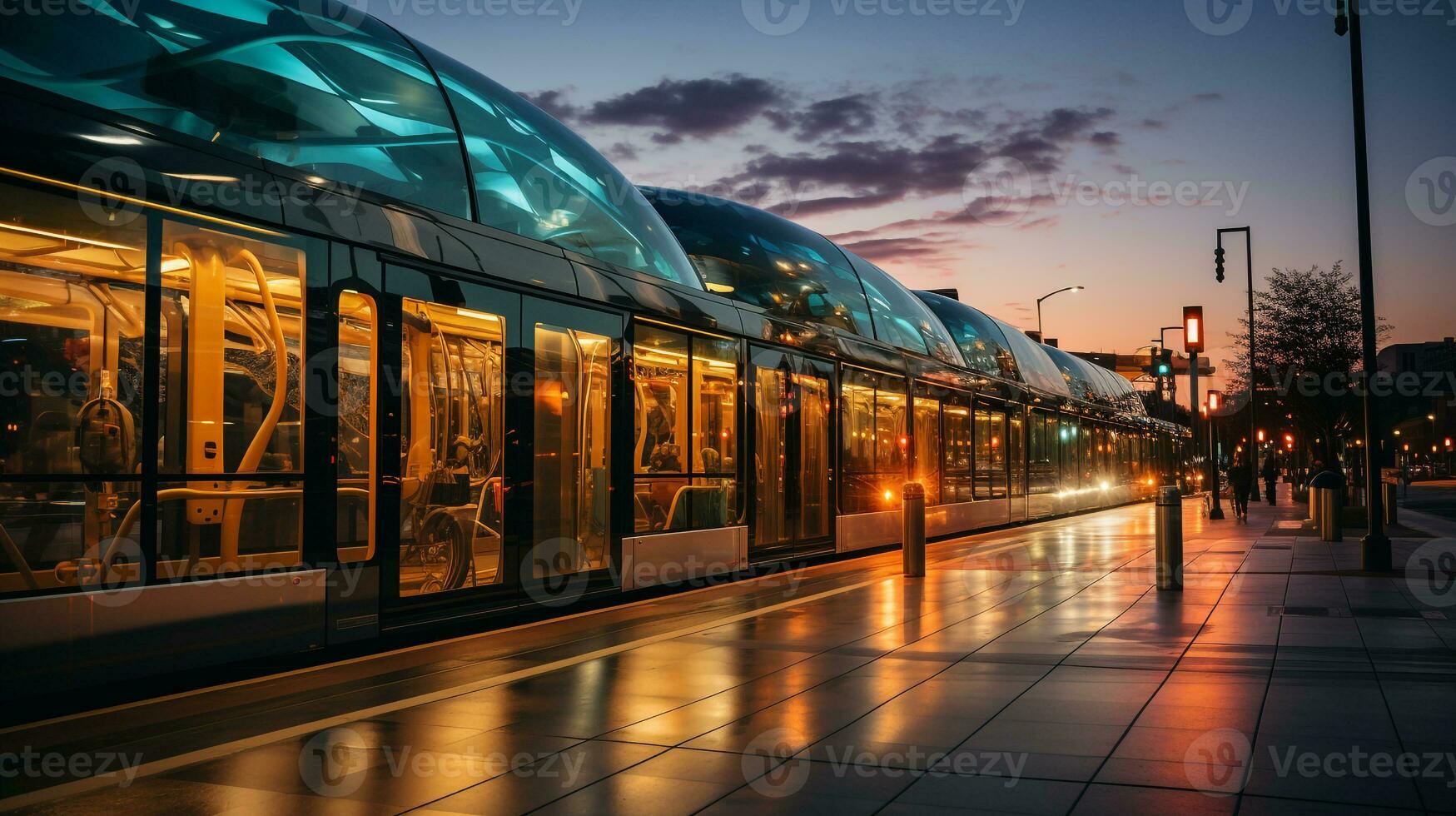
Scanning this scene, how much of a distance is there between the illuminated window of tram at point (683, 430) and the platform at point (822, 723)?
6.35 ft

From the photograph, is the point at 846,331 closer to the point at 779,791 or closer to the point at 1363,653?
the point at 1363,653

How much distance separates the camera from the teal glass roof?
7648 millimetres

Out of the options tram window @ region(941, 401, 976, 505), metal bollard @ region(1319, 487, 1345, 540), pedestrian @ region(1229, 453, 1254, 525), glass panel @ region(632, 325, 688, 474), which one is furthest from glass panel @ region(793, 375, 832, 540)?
pedestrian @ region(1229, 453, 1254, 525)

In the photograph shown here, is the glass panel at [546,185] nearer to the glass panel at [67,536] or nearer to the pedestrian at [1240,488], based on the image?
the glass panel at [67,536]

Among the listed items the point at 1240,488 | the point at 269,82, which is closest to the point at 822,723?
the point at 269,82

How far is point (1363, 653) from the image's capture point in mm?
8750

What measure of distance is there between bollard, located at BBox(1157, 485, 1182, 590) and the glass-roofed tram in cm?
487

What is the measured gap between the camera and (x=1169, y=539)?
45.1 feet

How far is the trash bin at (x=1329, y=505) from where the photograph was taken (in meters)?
21.8

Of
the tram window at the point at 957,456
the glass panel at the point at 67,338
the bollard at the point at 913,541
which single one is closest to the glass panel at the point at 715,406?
the bollard at the point at 913,541

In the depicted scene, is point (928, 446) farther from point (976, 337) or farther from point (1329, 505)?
point (976, 337)

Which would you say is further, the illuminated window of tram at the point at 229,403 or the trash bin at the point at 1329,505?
the trash bin at the point at 1329,505

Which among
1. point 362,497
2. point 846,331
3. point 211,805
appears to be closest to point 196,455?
point 362,497

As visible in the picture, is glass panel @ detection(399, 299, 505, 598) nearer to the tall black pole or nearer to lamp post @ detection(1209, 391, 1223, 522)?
the tall black pole
